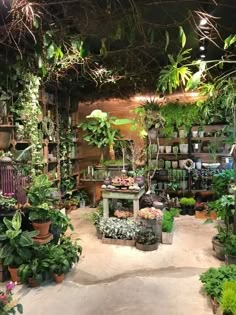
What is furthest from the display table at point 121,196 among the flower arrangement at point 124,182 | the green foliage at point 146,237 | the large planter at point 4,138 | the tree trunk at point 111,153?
the tree trunk at point 111,153

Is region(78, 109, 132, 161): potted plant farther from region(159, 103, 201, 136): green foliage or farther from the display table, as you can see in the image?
the display table

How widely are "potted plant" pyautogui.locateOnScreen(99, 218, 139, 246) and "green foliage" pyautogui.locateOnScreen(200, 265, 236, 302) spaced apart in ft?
4.79

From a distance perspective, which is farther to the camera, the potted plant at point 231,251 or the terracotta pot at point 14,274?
the potted plant at point 231,251

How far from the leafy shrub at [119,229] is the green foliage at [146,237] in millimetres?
87

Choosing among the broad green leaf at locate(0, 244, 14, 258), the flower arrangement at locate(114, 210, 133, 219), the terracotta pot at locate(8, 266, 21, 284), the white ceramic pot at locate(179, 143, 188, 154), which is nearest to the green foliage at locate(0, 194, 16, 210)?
the broad green leaf at locate(0, 244, 14, 258)

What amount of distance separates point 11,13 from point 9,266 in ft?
7.92

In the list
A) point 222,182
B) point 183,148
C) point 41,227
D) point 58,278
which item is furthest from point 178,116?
point 58,278

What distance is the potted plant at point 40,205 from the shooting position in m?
3.24

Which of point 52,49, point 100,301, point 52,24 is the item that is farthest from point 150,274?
point 52,24

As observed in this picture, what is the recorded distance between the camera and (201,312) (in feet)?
8.16

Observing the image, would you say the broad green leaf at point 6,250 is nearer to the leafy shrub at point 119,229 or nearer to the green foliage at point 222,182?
the leafy shrub at point 119,229

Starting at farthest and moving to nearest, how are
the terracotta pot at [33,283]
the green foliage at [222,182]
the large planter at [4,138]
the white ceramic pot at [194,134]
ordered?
the white ceramic pot at [194,134]
the green foliage at [222,182]
the large planter at [4,138]
the terracotta pot at [33,283]

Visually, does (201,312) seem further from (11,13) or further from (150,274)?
(11,13)

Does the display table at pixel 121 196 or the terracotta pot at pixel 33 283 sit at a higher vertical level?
the display table at pixel 121 196
